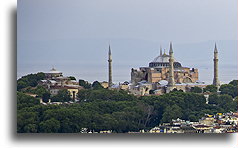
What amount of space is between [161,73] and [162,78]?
21 cm

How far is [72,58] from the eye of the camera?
1742 cm

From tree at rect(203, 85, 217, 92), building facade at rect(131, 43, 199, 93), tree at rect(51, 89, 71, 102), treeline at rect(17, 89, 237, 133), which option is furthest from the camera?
building facade at rect(131, 43, 199, 93)

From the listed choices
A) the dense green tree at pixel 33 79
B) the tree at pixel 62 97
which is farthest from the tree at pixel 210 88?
the tree at pixel 62 97

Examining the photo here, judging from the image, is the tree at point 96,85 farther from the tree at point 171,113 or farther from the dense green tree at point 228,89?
the tree at point 171,113

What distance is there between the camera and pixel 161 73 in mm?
30078

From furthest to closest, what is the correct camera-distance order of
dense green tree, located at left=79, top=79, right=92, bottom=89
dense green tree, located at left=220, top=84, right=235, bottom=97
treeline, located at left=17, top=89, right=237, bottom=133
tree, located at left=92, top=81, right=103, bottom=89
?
dense green tree, located at left=220, top=84, right=235, bottom=97 < tree, located at left=92, top=81, right=103, bottom=89 < dense green tree, located at left=79, top=79, right=92, bottom=89 < treeline, located at left=17, top=89, right=237, bottom=133

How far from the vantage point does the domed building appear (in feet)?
92.0

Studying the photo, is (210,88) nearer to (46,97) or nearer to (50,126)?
(46,97)

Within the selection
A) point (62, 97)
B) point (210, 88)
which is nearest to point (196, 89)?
point (210, 88)

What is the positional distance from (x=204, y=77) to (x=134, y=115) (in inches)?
385

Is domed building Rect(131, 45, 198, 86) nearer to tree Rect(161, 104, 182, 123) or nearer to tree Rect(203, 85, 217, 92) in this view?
tree Rect(203, 85, 217, 92)

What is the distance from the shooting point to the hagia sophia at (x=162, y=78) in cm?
2755

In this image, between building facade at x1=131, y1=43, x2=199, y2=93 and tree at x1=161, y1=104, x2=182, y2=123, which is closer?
tree at x1=161, y1=104, x2=182, y2=123

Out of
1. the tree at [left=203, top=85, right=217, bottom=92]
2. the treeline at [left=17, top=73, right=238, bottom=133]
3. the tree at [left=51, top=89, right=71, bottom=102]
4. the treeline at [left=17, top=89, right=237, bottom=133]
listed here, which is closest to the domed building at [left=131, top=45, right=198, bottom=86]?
the tree at [left=203, top=85, right=217, bottom=92]
